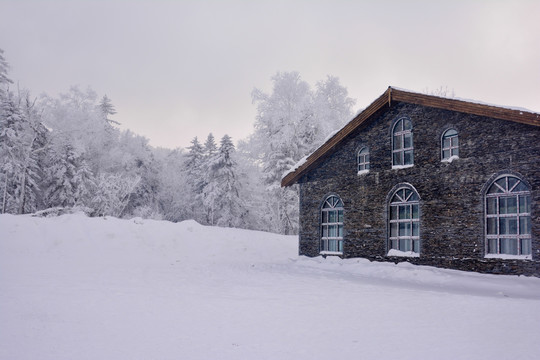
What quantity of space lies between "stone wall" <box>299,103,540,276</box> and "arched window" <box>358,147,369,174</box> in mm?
259

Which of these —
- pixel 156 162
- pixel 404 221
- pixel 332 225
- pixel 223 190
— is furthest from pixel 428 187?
pixel 156 162

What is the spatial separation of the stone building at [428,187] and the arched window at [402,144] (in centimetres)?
4

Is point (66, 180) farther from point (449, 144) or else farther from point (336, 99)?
point (449, 144)

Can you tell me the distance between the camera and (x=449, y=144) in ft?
51.9

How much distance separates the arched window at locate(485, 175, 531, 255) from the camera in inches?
531

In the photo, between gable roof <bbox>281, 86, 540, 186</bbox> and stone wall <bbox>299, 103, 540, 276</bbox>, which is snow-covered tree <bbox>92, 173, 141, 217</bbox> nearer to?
gable roof <bbox>281, 86, 540, 186</bbox>

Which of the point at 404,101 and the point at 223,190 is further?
the point at 223,190

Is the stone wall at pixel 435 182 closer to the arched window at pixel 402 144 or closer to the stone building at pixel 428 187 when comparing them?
the stone building at pixel 428 187

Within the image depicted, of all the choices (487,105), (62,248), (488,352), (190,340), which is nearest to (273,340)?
(190,340)

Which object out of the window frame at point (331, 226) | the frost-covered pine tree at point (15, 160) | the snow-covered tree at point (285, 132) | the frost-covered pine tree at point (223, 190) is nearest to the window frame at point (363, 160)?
the window frame at point (331, 226)

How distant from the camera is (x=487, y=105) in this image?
14.1 metres

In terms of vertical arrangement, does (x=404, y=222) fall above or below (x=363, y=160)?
below

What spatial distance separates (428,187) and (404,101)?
3648mm

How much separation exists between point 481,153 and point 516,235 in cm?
Answer: 296
